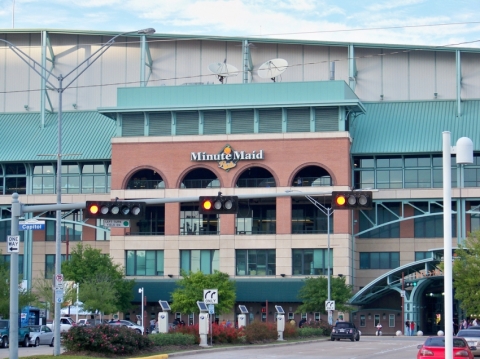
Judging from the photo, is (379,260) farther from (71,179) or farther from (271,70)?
(71,179)

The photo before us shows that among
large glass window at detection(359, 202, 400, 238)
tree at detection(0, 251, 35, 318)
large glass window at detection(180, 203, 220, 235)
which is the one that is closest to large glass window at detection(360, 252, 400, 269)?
large glass window at detection(359, 202, 400, 238)

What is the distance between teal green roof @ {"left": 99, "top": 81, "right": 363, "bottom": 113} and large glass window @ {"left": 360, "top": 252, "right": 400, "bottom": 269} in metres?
13.4

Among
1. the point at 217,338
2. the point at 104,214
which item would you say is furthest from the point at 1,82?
the point at 104,214

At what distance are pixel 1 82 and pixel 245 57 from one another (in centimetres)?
2649

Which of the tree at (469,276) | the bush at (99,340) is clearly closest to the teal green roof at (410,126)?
the tree at (469,276)

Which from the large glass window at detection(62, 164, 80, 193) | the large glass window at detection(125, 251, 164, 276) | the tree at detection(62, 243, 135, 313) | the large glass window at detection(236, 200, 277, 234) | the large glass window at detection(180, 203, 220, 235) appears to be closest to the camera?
the tree at detection(62, 243, 135, 313)

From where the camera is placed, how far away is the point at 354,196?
2944 centimetres

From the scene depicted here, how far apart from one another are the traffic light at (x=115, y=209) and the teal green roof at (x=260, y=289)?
4970 cm

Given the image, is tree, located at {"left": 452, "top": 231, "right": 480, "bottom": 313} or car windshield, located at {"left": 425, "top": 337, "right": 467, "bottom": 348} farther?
tree, located at {"left": 452, "top": 231, "right": 480, "bottom": 313}

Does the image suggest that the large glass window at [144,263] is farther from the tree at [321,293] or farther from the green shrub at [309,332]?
the green shrub at [309,332]

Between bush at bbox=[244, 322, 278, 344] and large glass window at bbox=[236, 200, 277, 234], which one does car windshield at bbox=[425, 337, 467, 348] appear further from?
large glass window at bbox=[236, 200, 277, 234]

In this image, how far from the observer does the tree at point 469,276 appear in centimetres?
7075

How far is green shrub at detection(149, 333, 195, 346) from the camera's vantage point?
4194 cm

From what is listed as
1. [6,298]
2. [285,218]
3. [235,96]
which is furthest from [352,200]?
[235,96]
